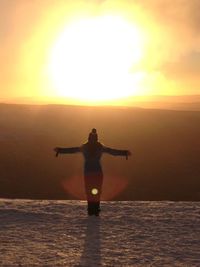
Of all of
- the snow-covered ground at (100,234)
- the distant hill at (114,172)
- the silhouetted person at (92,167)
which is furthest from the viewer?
the distant hill at (114,172)

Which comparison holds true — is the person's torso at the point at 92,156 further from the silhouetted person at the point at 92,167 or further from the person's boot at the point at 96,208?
the person's boot at the point at 96,208

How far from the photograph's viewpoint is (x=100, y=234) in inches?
338

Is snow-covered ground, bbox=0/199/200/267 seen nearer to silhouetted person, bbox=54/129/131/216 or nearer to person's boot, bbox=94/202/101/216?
person's boot, bbox=94/202/101/216

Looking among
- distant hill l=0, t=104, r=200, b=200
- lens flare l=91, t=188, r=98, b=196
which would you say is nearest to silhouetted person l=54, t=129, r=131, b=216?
lens flare l=91, t=188, r=98, b=196

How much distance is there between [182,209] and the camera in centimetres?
1062

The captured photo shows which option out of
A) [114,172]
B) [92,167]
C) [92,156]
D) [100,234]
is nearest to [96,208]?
[92,167]

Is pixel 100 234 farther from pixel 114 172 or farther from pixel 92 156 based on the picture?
pixel 114 172

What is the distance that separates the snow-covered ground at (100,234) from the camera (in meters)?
7.34

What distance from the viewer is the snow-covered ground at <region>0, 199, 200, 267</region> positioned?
734cm

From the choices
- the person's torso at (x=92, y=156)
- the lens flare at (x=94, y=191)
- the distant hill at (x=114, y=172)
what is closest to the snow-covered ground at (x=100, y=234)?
the lens flare at (x=94, y=191)

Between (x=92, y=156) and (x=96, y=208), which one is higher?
(x=92, y=156)

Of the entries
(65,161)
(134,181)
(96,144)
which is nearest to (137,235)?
(96,144)

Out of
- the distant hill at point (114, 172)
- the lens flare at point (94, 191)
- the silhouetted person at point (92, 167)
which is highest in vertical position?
the distant hill at point (114, 172)

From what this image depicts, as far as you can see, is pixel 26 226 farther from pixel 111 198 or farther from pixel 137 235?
pixel 111 198
